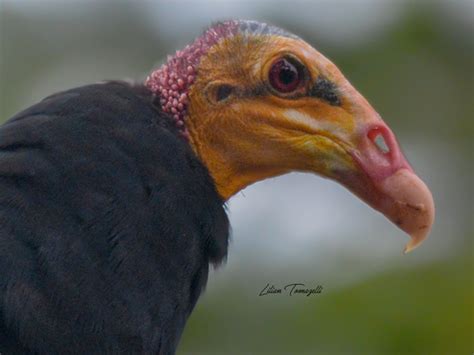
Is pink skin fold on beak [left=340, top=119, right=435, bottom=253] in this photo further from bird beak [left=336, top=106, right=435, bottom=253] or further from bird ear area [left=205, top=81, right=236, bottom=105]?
bird ear area [left=205, top=81, right=236, bottom=105]

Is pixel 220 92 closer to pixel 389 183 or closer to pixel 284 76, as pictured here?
pixel 284 76

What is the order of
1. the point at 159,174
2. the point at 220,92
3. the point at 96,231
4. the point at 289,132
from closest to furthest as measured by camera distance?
the point at 96,231, the point at 159,174, the point at 289,132, the point at 220,92

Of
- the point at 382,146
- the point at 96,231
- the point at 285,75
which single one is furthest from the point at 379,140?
the point at 96,231

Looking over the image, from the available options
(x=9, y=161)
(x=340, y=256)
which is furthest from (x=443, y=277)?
(x=9, y=161)

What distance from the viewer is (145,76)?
5574 millimetres

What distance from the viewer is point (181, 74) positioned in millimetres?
5461

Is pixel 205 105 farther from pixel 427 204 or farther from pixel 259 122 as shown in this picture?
pixel 427 204

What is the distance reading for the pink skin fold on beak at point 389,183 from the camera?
5.04m

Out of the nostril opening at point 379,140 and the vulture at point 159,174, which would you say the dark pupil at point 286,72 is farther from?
the nostril opening at point 379,140

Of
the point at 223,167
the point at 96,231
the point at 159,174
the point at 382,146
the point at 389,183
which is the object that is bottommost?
the point at 96,231

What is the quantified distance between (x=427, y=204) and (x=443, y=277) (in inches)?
223

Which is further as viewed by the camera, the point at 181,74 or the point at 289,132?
the point at 181,74

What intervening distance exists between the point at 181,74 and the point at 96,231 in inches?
42.6

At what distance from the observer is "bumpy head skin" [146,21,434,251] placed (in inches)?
200
